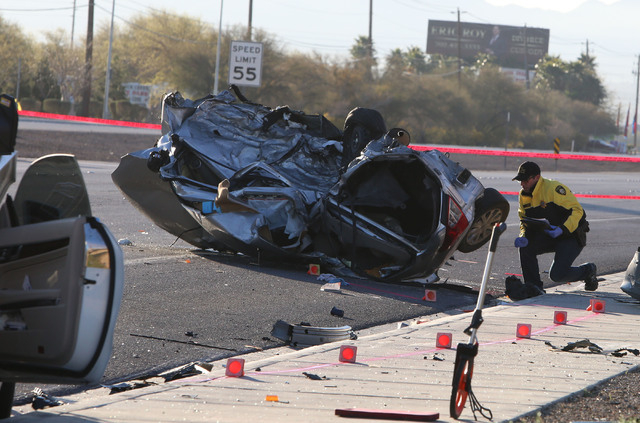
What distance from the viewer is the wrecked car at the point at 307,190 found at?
969 cm

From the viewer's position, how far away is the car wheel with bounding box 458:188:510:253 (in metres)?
9.82

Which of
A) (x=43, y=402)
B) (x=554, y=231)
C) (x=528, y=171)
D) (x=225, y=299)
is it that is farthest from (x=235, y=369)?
(x=554, y=231)

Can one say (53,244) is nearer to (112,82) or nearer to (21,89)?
(21,89)

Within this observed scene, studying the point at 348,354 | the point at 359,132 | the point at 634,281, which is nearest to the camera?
the point at 348,354

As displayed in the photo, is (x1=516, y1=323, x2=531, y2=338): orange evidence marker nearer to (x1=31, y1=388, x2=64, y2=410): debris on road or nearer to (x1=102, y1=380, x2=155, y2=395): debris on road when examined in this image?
(x1=102, y1=380, x2=155, y2=395): debris on road

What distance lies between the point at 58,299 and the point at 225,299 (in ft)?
14.7

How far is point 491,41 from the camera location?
445ft

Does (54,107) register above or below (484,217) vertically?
above

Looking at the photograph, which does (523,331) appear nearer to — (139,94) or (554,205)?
(554,205)

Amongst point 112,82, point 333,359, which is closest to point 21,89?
point 112,82

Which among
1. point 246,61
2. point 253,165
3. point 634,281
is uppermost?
point 246,61

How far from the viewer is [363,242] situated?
32.4ft

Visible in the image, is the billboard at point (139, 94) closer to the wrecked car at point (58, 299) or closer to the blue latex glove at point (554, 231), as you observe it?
the blue latex glove at point (554, 231)

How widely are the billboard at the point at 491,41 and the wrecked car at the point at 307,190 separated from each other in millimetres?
115769
